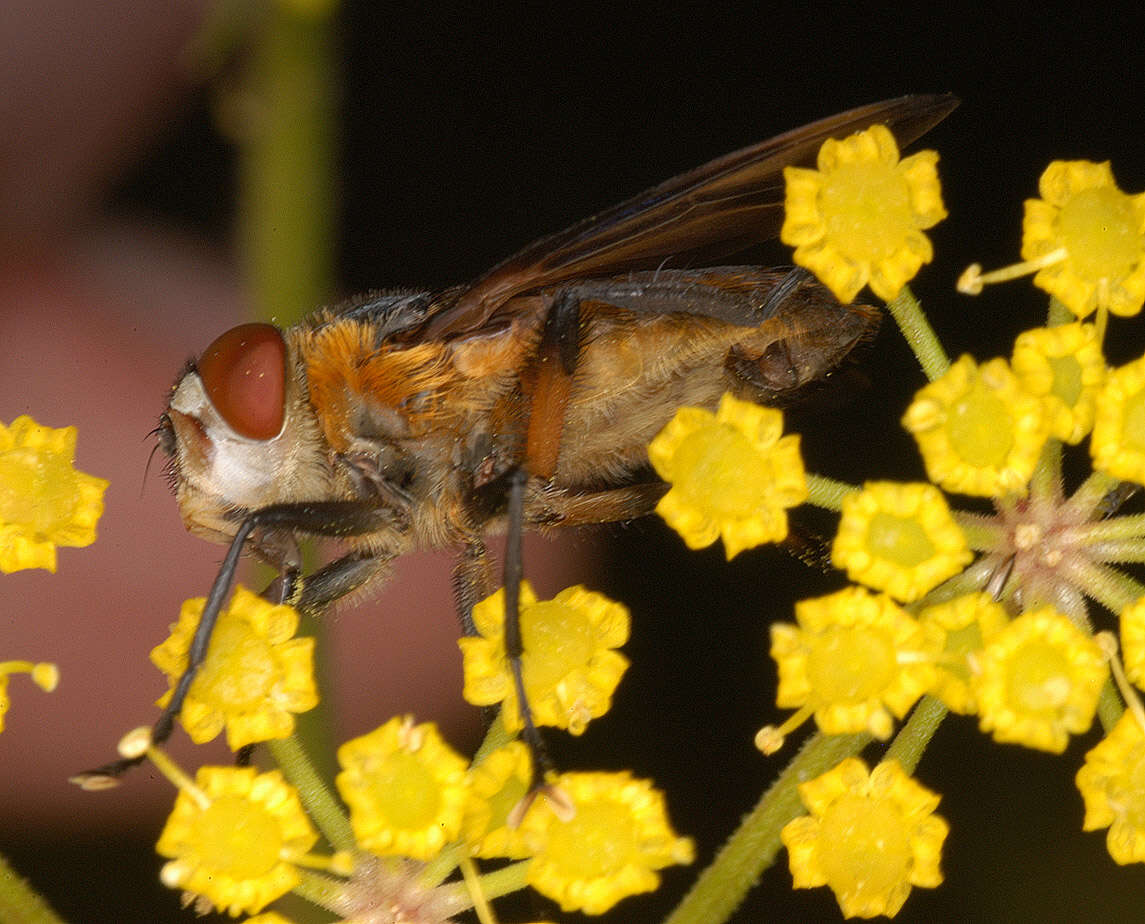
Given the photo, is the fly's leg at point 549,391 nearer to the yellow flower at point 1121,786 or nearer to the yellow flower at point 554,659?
the yellow flower at point 554,659

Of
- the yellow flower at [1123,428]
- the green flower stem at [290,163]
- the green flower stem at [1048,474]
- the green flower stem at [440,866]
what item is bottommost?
the green flower stem at [440,866]

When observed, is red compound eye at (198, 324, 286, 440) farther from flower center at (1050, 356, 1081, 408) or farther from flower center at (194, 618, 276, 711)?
flower center at (1050, 356, 1081, 408)

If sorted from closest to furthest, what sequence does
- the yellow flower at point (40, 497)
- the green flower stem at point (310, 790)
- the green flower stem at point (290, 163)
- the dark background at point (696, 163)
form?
the green flower stem at point (310, 790), the yellow flower at point (40, 497), the dark background at point (696, 163), the green flower stem at point (290, 163)

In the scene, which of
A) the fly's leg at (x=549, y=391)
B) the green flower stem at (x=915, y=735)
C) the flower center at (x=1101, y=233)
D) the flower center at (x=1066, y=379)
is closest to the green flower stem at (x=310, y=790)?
the fly's leg at (x=549, y=391)

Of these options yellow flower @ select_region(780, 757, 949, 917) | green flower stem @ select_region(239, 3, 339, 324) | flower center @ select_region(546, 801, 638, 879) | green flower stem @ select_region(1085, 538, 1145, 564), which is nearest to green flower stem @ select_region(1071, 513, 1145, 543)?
green flower stem @ select_region(1085, 538, 1145, 564)

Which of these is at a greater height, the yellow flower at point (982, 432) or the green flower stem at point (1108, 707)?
the yellow flower at point (982, 432)

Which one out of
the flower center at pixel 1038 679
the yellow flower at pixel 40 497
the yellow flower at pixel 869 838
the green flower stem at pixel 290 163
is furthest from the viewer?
the green flower stem at pixel 290 163
